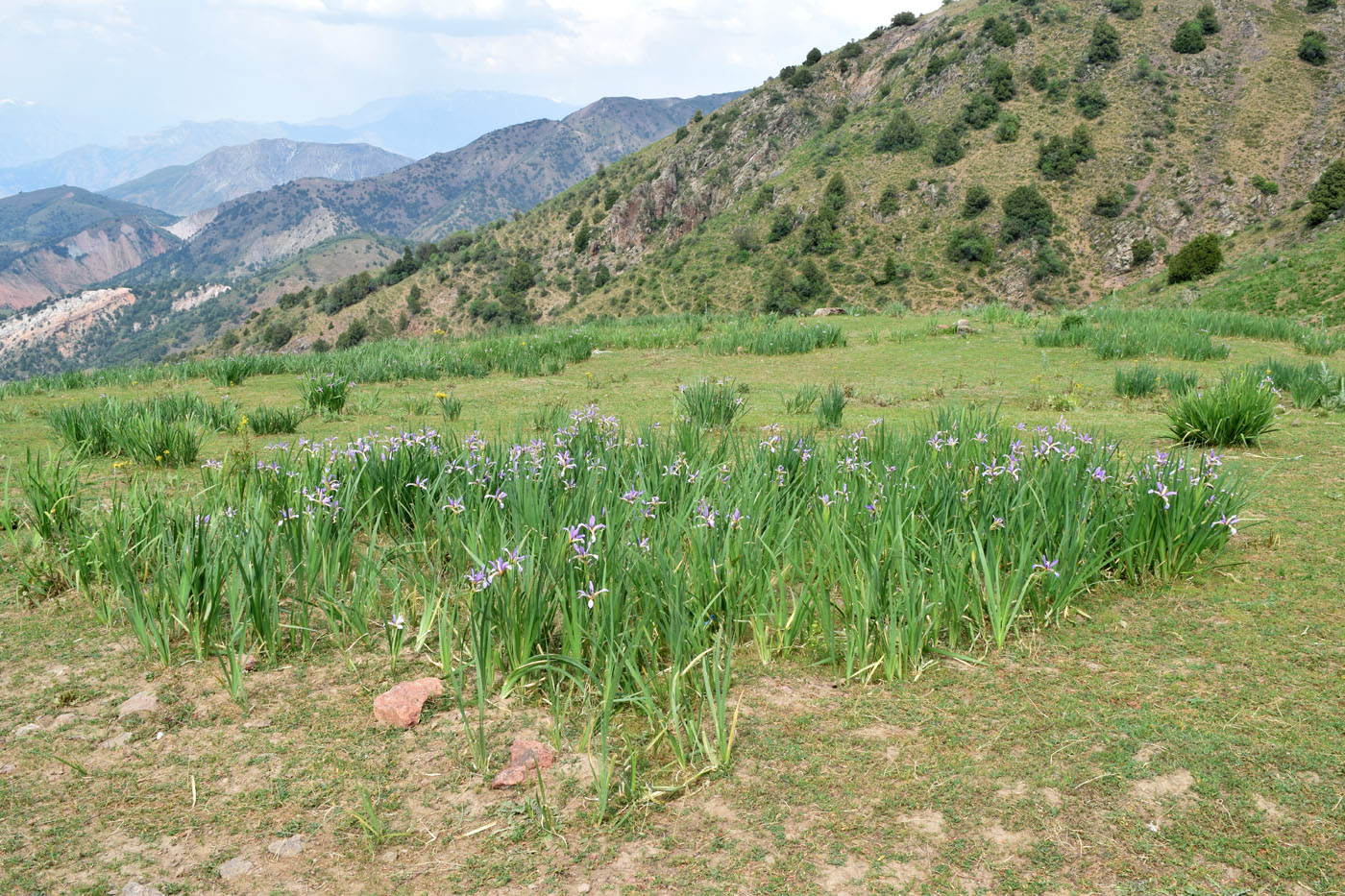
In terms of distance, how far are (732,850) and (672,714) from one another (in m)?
0.45

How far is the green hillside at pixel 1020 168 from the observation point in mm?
43062

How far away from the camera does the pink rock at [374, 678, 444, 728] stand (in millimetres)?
2811

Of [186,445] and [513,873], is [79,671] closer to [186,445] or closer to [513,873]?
[513,873]

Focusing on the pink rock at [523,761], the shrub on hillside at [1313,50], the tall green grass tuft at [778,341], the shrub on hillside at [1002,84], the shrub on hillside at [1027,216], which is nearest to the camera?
the pink rock at [523,761]

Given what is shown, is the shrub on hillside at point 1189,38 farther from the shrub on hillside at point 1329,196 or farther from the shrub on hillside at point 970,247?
the shrub on hillside at point 1329,196

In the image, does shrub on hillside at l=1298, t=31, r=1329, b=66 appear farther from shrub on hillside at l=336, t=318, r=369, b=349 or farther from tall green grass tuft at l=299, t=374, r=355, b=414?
shrub on hillside at l=336, t=318, r=369, b=349

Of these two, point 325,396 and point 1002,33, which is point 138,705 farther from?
point 1002,33

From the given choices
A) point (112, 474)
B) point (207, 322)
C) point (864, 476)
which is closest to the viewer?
point (864, 476)

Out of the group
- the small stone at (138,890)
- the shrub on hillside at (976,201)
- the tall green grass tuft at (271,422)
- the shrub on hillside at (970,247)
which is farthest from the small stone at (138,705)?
the shrub on hillside at (976,201)

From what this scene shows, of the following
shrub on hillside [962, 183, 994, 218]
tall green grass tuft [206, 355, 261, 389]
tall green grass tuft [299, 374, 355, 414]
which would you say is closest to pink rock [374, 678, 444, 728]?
tall green grass tuft [299, 374, 355, 414]

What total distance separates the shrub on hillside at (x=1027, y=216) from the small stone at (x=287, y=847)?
159 feet

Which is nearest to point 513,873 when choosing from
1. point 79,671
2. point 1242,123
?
point 79,671

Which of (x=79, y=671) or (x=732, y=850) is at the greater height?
(x=79, y=671)

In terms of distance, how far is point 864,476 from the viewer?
404cm
